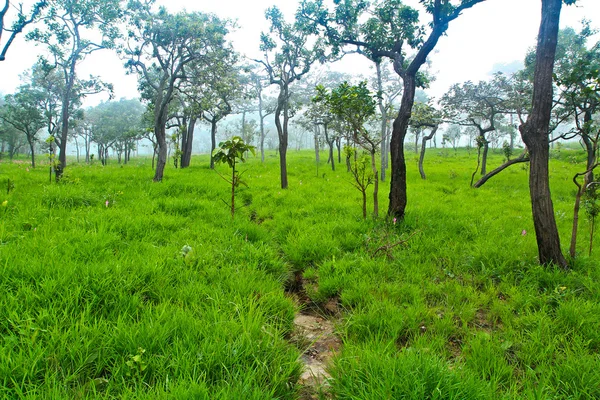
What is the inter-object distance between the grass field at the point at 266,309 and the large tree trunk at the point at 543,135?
422 mm

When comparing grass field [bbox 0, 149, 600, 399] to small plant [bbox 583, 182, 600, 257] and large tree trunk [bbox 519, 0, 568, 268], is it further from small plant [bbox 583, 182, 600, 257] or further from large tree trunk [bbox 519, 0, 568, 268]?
small plant [bbox 583, 182, 600, 257]

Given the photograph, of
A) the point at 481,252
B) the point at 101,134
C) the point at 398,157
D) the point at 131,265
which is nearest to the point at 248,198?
the point at 398,157

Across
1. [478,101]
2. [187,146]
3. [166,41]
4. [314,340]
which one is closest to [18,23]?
[166,41]

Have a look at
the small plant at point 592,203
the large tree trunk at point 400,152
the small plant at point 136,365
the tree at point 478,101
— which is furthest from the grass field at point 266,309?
the tree at point 478,101

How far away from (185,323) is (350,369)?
1.39 m

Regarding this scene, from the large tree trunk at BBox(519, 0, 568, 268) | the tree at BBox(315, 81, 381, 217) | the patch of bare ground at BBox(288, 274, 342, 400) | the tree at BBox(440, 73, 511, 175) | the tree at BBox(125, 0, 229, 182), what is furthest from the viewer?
the tree at BBox(440, 73, 511, 175)

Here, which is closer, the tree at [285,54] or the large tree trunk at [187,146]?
the tree at [285,54]

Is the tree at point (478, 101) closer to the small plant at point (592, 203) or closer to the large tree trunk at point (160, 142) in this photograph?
the small plant at point (592, 203)

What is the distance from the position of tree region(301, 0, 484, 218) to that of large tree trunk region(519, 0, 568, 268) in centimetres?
221

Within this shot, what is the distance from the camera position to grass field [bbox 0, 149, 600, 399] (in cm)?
184

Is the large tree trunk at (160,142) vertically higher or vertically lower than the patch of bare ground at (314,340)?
higher

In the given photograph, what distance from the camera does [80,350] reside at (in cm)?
193

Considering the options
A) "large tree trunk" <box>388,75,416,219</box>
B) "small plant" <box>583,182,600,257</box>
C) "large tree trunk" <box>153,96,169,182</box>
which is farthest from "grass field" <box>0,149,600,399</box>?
"large tree trunk" <box>153,96,169,182</box>

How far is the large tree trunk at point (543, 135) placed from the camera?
374cm
